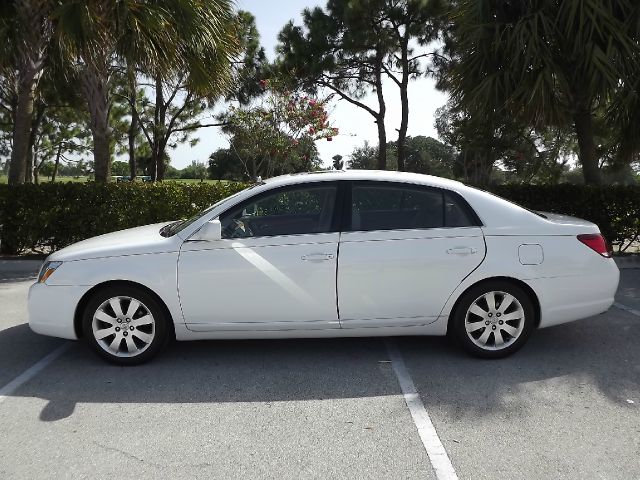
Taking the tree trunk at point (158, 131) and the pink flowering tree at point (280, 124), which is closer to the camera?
the pink flowering tree at point (280, 124)

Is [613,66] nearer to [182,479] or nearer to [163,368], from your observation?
[163,368]

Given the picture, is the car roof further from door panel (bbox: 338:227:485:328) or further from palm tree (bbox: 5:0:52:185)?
palm tree (bbox: 5:0:52:185)

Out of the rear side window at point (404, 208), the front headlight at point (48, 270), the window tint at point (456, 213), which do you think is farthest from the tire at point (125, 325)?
the window tint at point (456, 213)

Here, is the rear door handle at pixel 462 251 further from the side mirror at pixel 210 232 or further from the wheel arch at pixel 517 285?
the side mirror at pixel 210 232

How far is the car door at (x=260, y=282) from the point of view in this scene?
4.07 metres

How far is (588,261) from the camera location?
429 centimetres

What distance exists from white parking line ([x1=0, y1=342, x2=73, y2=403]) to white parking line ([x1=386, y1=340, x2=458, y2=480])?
8.58 ft

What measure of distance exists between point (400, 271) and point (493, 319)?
2.66ft

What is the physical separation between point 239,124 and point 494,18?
10.9 m

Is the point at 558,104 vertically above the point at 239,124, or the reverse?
the point at 239,124

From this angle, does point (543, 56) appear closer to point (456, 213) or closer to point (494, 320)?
point (456, 213)

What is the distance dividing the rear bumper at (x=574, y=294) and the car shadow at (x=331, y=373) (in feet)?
1.18

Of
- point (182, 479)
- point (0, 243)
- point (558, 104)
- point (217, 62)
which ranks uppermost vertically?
point (217, 62)

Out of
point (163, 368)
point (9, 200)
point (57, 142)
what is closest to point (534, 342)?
point (163, 368)
